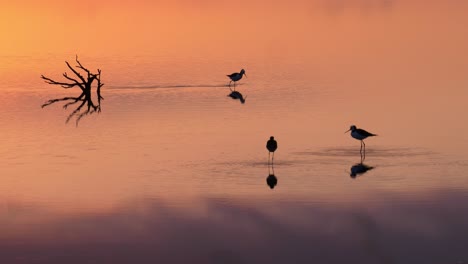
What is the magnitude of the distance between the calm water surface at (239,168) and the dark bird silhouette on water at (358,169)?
129 mm

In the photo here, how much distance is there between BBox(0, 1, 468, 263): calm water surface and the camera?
890 inches

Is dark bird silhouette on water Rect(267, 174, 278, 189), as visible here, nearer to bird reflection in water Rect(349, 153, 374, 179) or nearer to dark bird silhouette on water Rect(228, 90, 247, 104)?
bird reflection in water Rect(349, 153, 374, 179)

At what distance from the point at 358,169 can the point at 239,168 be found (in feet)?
9.25

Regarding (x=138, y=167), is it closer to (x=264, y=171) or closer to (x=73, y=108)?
(x=264, y=171)

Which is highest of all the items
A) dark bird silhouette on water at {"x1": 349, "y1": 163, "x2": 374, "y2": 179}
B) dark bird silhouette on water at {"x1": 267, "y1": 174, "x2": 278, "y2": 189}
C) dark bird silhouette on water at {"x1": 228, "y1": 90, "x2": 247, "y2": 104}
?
dark bird silhouette on water at {"x1": 228, "y1": 90, "x2": 247, "y2": 104}

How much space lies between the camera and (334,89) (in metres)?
46.0

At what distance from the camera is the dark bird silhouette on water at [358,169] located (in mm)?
28831

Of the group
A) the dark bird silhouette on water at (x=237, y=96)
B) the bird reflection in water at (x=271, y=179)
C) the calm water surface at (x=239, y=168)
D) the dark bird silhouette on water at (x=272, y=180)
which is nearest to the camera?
the calm water surface at (x=239, y=168)

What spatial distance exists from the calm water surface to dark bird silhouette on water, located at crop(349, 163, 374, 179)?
0.42 feet

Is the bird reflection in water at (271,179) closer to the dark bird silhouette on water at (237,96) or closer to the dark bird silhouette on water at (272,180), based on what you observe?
the dark bird silhouette on water at (272,180)

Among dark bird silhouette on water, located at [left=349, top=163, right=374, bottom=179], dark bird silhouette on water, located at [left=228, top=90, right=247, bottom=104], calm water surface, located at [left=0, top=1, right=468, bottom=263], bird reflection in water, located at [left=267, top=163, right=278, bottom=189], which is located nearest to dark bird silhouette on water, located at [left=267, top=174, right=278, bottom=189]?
bird reflection in water, located at [left=267, top=163, right=278, bottom=189]

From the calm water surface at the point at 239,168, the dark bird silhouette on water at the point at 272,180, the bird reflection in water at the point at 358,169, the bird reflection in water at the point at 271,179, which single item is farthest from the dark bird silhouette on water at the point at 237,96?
the dark bird silhouette on water at the point at 272,180

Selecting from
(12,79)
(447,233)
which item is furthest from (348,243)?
(12,79)

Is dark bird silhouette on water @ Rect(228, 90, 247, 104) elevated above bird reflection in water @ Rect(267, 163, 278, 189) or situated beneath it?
elevated above
